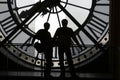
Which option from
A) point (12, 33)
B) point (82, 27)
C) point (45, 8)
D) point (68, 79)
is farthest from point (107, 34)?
point (68, 79)

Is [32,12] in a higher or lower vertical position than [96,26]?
higher

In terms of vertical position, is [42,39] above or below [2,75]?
above

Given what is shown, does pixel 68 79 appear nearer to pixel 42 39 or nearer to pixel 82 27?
pixel 42 39

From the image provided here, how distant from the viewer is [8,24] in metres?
5.53

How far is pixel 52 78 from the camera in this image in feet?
13.4

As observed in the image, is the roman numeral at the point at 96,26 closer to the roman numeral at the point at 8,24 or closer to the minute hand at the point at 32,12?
the minute hand at the point at 32,12

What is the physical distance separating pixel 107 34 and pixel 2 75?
1.63m

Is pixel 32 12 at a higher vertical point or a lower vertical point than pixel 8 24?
higher

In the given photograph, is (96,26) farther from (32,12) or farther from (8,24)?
(8,24)

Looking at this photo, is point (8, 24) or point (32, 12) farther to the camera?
point (8, 24)

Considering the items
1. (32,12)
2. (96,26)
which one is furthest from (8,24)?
(96,26)

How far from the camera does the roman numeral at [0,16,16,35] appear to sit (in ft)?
18.0

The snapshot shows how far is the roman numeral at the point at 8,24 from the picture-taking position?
5.50 meters

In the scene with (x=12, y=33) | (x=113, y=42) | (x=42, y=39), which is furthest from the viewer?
(x=12, y=33)
